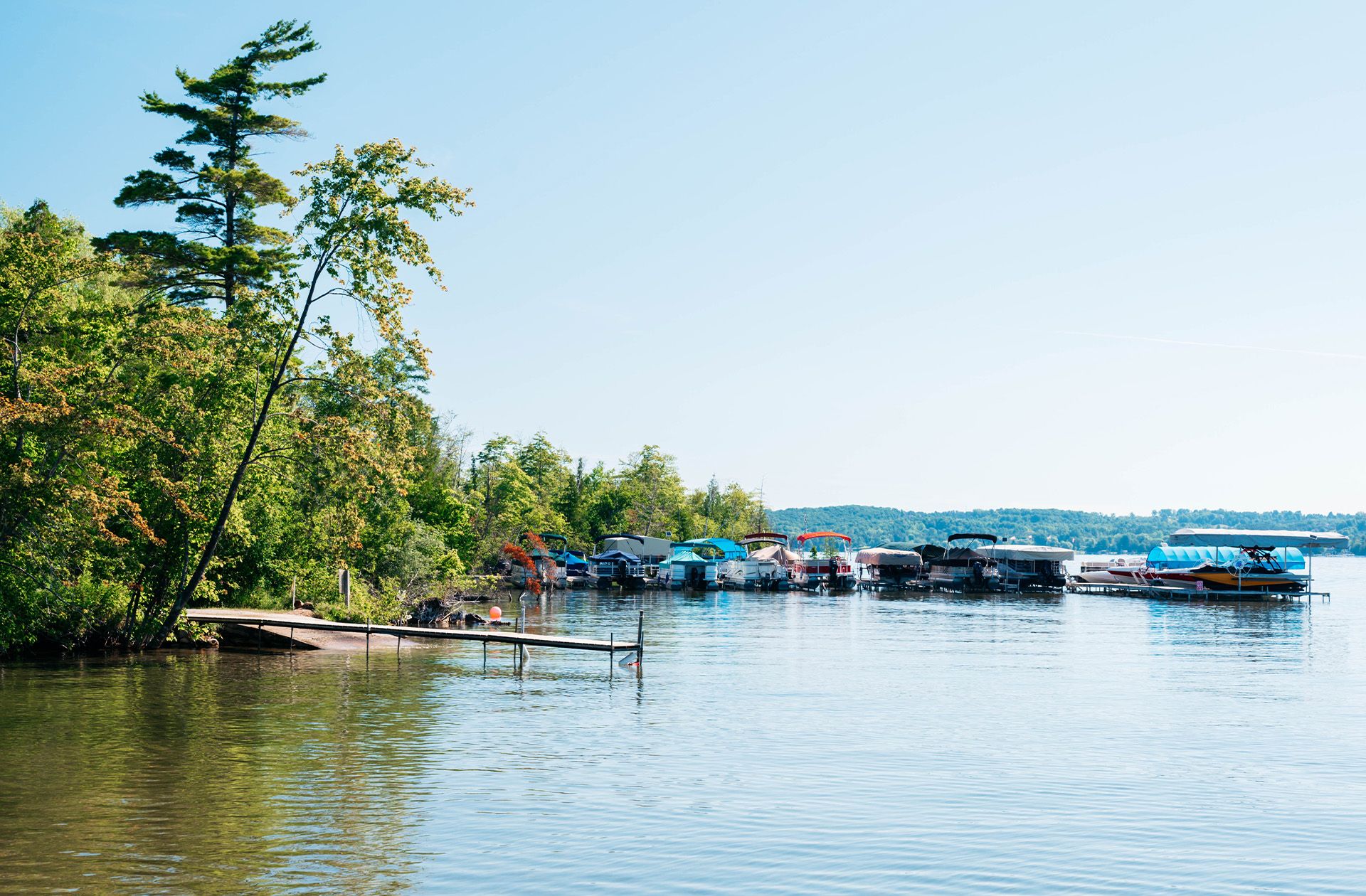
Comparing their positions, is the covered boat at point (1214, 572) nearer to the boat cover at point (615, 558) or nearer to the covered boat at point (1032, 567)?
the covered boat at point (1032, 567)

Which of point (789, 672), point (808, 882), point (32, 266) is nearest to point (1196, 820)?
point (808, 882)

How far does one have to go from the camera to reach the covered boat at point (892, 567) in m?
101

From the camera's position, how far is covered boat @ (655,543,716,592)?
300 ft

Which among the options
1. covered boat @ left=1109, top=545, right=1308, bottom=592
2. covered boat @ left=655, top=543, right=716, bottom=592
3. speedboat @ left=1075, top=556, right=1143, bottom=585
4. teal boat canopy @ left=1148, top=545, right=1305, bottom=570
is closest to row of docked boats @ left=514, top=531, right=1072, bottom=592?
covered boat @ left=655, top=543, right=716, bottom=592

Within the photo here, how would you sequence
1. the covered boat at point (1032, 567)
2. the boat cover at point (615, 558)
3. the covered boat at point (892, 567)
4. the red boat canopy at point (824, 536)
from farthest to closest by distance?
the red boat canopy at point (824, 536) < the covered boat at point (892, 567) < the covered boat at point (1032, 567) < the boat cover at point (615, 558)

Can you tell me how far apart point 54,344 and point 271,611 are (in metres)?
12.5

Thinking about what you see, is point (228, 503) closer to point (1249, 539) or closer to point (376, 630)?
point (376, 630)

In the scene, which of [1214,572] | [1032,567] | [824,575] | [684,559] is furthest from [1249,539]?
[684,559]

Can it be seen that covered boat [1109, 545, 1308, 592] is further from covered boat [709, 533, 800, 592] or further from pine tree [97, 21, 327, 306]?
pine tree [97, 21, 327, 306]

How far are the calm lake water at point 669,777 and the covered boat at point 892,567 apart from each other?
62.8 m

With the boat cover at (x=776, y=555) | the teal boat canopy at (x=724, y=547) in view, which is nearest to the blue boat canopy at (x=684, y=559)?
the boat cover at (x=776, y=555)

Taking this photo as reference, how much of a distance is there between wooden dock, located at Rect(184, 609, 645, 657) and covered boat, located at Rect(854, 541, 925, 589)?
67094mm

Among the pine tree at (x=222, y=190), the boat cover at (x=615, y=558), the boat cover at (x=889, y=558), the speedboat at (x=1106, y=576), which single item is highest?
the pine tree at (x=222, y=190)

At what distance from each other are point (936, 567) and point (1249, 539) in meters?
30.1
